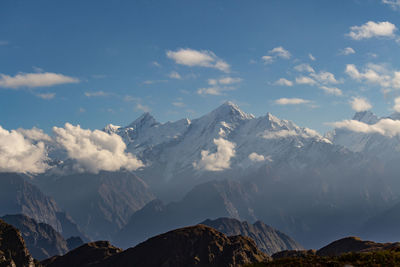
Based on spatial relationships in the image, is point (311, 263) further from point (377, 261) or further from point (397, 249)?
point (397, 249)

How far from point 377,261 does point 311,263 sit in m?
10.0

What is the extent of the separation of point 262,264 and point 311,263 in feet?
25.2

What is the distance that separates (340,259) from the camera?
285 ft

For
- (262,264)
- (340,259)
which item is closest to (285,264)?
(262,264)

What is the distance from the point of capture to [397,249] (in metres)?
94.9

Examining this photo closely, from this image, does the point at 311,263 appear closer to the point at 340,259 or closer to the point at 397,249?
the point at 340,259

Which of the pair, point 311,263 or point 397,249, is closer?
point 311,263

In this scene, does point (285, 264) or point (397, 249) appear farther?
point (397, 249)

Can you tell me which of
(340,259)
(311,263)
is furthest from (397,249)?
(311,263)

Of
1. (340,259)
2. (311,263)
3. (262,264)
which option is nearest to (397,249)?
(340,259)

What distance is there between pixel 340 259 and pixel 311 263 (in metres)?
6.14

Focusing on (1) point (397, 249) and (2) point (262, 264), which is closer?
(2) point (262, 264)

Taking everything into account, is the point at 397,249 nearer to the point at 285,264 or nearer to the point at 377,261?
the point at 377,261

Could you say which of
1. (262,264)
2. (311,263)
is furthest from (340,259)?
(262,264)
